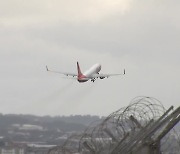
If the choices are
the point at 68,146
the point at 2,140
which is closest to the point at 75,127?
the point at 2,140

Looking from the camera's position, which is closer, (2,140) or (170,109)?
(170,109)

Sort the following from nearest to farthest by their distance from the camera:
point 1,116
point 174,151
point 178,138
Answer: point 178,138 < point 174,151 < point 1,116

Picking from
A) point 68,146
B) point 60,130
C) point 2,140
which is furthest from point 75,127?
point 68,146

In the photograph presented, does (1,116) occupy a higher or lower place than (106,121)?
higher

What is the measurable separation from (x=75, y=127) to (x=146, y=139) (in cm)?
14743

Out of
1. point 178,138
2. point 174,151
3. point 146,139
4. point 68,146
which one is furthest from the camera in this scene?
point 68,146

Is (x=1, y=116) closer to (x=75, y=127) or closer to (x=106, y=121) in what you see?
(x=75, y=127)

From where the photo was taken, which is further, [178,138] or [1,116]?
[1,116]

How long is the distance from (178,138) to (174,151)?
3862 mm

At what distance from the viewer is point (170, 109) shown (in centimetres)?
4159

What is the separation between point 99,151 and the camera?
158 feet

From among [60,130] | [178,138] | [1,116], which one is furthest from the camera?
[60,130]

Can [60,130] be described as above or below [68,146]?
above

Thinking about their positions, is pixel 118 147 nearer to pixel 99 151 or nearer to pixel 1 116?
pixel 99 151
